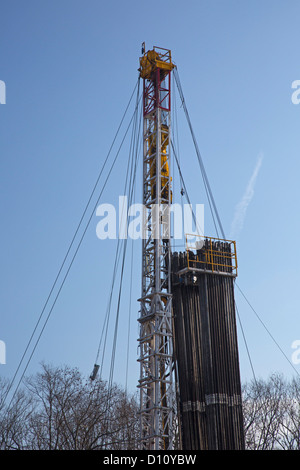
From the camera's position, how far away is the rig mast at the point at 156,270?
1476 inches

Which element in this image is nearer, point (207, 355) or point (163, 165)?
point (207, 355)

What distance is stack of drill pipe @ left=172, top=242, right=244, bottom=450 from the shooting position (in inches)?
1463

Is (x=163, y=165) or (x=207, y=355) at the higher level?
(x=163, y=165)

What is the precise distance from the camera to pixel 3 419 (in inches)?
2046

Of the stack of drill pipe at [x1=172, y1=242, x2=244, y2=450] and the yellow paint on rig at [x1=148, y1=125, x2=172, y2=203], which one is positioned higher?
the yellow paint on rig at [x1=148, y1=125, x2=172, y2=203]

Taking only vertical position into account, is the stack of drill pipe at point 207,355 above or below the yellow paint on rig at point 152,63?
below

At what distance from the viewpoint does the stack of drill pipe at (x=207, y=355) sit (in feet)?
122

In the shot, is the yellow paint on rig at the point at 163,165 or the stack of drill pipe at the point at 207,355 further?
the yellow paint on rig at the point at 163,165

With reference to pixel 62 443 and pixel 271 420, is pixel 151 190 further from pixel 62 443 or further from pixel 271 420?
pixel 271 420

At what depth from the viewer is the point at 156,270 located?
39750mm

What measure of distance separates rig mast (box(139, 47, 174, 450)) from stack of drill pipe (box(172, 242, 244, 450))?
0.92 metres

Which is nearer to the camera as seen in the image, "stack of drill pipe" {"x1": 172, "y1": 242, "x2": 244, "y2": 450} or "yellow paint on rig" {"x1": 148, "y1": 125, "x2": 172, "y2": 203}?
"stack of drill pipe" {"x1": 172, "y1": 242, "x2": 244, "y2": 450}

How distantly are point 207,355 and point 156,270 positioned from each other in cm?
546

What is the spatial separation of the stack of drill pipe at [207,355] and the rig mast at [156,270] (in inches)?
36.3
